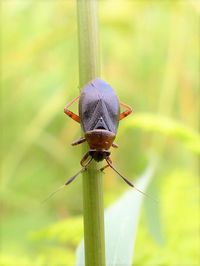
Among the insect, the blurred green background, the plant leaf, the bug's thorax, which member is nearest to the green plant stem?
the plant leaf

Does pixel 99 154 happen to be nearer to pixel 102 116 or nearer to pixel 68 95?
pixel 102 116

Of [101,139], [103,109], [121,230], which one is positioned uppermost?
[103,109]

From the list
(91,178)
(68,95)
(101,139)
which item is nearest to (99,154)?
(101,139)

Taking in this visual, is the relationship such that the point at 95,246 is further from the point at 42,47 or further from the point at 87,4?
the point at 42,47

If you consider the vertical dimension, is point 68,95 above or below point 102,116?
above

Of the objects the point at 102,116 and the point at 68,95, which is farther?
the point at 68,95

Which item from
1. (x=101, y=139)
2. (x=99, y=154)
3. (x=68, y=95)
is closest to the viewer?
(x=99, y=154)

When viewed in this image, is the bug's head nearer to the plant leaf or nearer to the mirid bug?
the mirid bug
